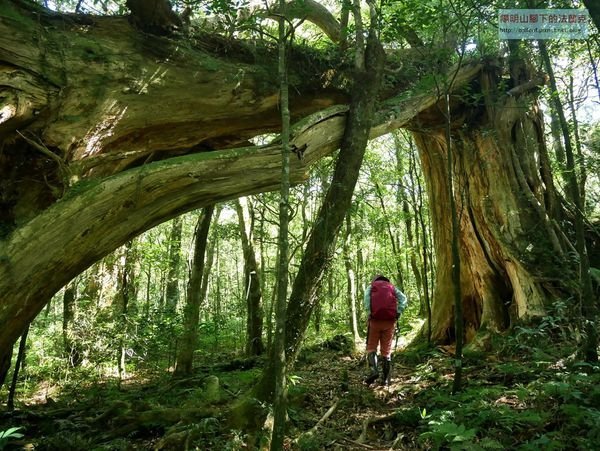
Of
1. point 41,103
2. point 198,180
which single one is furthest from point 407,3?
point 41,103

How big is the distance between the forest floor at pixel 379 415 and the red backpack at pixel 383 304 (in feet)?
3.28

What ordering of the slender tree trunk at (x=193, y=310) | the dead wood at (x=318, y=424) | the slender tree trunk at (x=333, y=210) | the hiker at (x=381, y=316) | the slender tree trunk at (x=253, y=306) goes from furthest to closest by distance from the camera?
the slender tree trunk at (x=253, y=306), the slender tree trunk at (x=193, y=310), the hiker at (x=381, y=316), the slender tree trunk at (x=333, y=210), the dead wood at (x=318, y=424)

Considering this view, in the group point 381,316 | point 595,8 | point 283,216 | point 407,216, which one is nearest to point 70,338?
point 381,316

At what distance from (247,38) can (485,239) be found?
6058 millimetres

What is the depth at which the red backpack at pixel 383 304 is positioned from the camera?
22.3 ft

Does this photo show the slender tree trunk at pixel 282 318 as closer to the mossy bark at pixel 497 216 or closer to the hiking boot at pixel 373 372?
the hiking boot at pixel 373 372

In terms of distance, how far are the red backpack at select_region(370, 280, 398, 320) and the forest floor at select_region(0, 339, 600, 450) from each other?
100 centimetres

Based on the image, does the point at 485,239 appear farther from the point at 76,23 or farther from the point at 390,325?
the point at 76,23

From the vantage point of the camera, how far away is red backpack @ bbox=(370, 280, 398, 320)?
6797mm

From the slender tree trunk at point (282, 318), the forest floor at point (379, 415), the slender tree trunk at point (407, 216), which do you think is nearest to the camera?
the slender tree trunk at point (282, 318)

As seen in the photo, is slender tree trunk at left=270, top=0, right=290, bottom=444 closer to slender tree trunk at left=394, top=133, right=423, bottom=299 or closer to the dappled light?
the dappled light

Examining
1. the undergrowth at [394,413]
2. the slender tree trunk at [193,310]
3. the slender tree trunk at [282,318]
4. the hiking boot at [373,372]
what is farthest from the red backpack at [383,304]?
the slender tree trunk at [282,318]

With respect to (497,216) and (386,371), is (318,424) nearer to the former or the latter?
(386,371)

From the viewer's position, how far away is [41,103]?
505 cm
